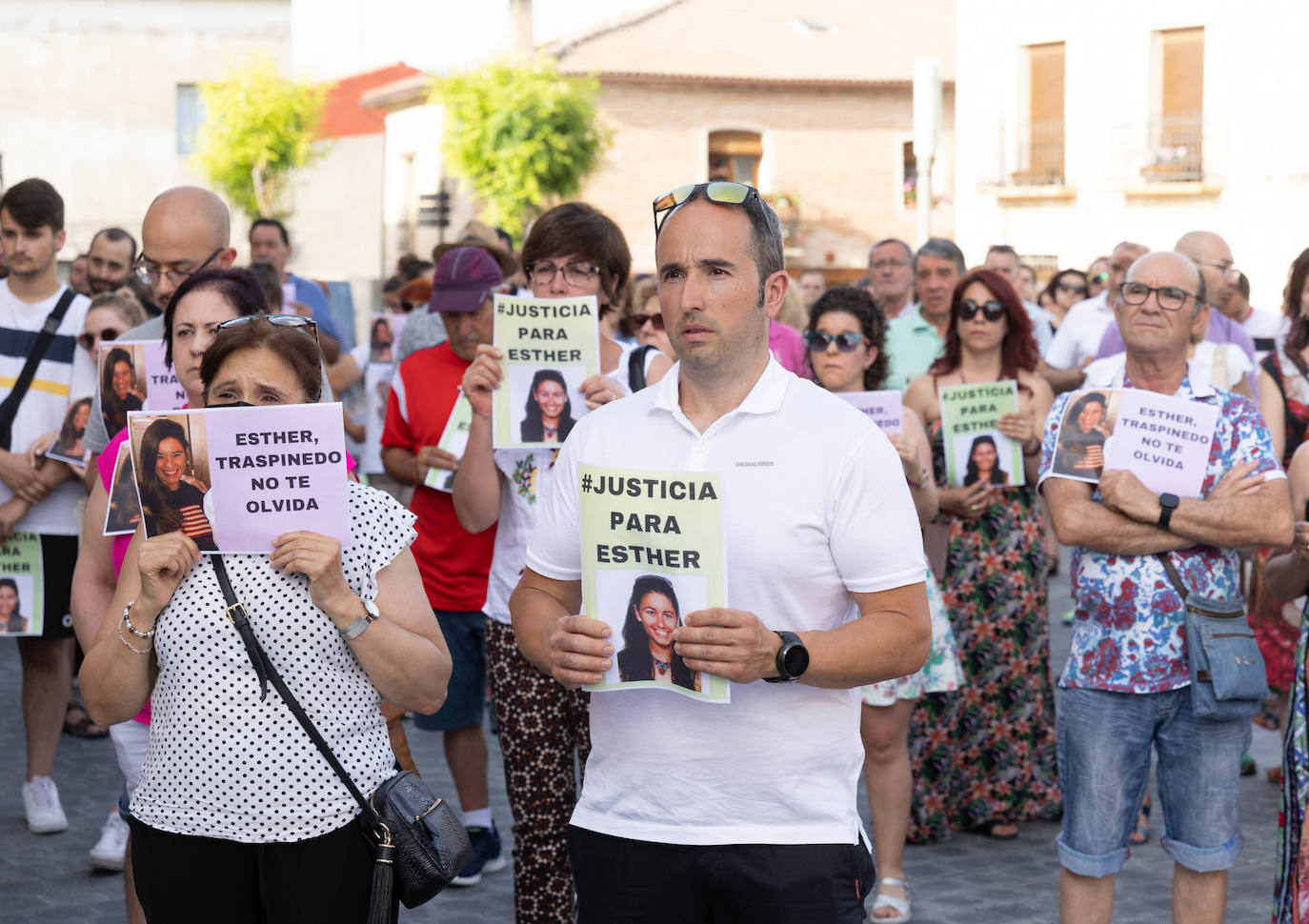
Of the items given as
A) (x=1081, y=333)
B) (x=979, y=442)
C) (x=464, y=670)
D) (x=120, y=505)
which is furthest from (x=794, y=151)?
(x=120, y=505)

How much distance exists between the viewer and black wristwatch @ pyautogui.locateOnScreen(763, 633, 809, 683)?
9.75 ft

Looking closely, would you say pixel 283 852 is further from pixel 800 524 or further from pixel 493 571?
pixel 493 571

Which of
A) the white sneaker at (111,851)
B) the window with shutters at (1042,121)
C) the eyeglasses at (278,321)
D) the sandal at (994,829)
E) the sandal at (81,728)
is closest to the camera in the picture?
the eyeglasses at (278,321)

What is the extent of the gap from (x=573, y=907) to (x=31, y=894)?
2.41m

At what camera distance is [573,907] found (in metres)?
4.99

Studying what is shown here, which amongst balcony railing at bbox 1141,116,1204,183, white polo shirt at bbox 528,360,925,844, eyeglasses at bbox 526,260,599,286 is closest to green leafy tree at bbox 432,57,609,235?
balcony railing at bbox 1141,116,1204,183

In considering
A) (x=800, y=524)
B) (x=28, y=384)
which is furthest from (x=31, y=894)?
(x=800, y=524)

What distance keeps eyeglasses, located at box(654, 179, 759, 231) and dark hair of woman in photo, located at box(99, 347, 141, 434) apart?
2233mm

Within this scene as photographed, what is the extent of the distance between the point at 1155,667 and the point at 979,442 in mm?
1884

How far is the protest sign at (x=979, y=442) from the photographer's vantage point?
21.3ft

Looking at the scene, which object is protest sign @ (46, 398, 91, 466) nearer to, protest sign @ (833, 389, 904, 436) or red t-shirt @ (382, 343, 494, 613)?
red t-shirt @ (382, 343, 494, 613)

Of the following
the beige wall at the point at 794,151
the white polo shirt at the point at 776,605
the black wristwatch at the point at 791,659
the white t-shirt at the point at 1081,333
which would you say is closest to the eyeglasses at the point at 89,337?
the white polo shirt at the point at 776,605

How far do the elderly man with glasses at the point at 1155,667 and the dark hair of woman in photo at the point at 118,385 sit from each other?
2.83 m

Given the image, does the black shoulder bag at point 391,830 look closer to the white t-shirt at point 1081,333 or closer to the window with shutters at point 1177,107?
the white t-shirt at point 1081,333
